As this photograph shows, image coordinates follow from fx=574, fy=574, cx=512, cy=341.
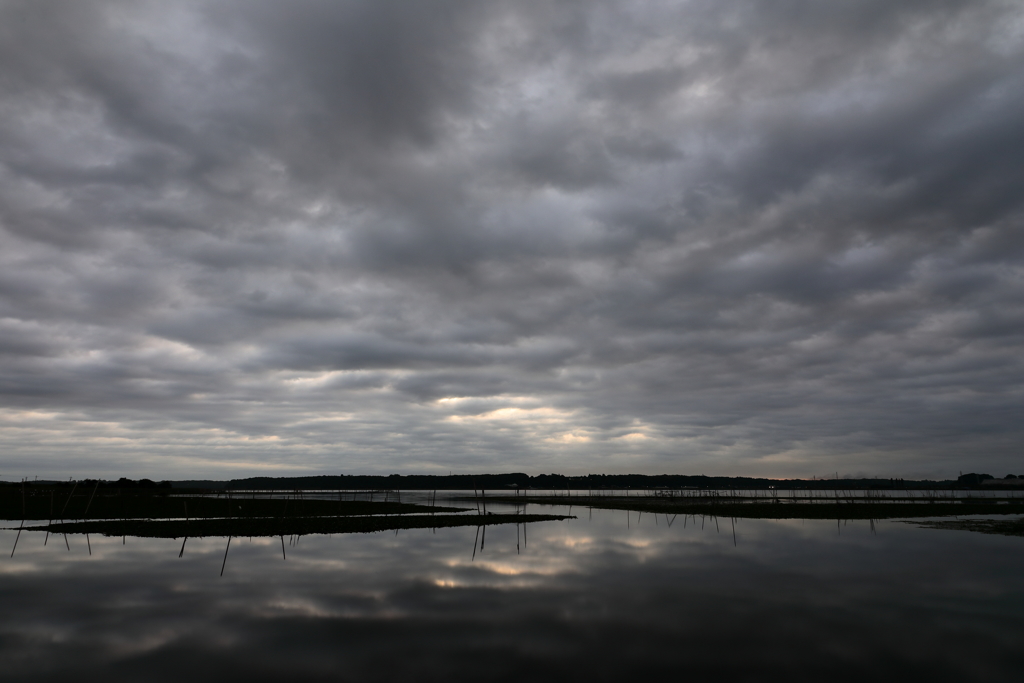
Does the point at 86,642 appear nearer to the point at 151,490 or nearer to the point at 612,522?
the point at 612,522

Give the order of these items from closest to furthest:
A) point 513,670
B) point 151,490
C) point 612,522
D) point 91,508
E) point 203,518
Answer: point 513,670, point 203,518, point 612,522, point 91,508, point 151,490

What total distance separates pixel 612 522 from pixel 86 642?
61356 millimetres

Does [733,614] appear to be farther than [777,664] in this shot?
Yes

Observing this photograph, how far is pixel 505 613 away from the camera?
23.7m

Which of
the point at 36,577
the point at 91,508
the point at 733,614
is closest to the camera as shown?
the point at 733,614

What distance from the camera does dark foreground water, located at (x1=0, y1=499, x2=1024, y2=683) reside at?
17.1 m

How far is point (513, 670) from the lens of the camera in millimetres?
16719

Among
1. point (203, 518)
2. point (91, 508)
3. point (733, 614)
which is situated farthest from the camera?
point (91, 508)

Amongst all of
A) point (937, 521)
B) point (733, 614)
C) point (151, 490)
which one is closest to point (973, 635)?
point (733, 614)

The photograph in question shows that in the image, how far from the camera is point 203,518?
6575cm

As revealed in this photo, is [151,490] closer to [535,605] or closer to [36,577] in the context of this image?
[36,577]

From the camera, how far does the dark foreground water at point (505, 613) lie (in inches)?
675

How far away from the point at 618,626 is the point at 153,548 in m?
36.8

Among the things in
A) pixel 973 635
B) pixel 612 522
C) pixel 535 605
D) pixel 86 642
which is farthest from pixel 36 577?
pixel 612 522
